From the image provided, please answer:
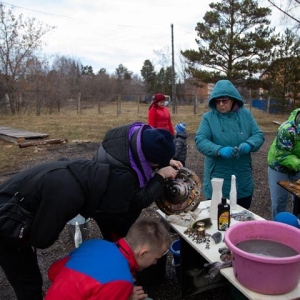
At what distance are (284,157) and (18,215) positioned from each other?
225 cm

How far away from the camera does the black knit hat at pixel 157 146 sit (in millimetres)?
1634

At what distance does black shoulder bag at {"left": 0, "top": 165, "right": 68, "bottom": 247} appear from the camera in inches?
61.6

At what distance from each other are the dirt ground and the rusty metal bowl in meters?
0.80

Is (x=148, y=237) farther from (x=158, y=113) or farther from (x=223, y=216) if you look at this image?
(x=158, y=113)

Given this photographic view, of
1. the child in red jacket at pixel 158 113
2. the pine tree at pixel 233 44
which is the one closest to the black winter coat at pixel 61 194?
the child in red jacket at pixel 158 113

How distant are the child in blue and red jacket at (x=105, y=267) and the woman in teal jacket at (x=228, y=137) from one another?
1.33 metres

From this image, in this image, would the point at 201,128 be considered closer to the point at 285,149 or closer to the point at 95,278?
the point at 285,149

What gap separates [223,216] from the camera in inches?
84.8

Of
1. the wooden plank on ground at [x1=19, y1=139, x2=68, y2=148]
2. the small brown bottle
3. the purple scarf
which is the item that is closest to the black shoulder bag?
the purple scarf

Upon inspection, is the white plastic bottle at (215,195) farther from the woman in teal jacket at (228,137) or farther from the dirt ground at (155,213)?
the dirt ground at (155,213)

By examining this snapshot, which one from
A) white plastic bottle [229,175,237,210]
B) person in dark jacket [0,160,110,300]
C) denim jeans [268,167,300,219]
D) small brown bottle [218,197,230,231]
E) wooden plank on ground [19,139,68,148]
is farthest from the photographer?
wooden plank on ground [19,139,68,148]

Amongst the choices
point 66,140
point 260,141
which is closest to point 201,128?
point 260,141

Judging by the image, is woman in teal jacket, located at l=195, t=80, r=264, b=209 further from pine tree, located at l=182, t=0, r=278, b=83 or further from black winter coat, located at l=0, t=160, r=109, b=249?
pine tree, located at l=182, t=0, r=278, b=83

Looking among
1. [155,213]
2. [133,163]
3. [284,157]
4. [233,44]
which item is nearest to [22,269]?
[133,163]
